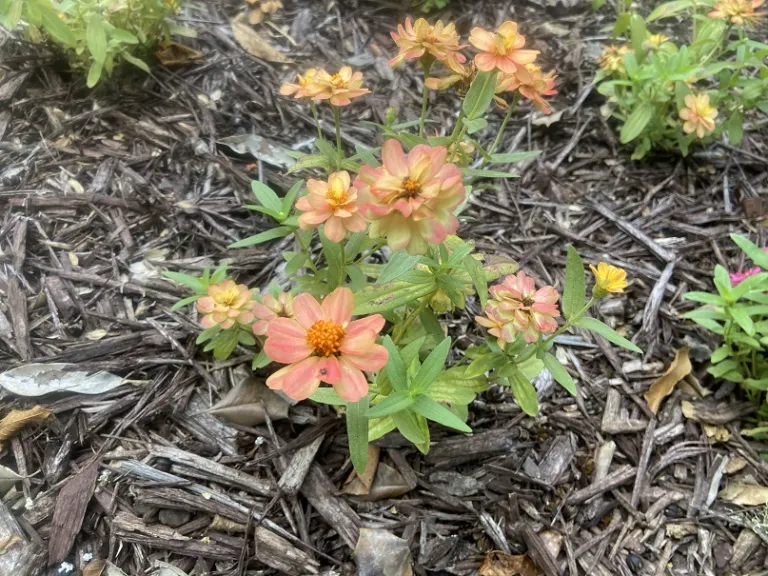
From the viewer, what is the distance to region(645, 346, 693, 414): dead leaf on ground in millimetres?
2793

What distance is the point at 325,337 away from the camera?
169 centimetres

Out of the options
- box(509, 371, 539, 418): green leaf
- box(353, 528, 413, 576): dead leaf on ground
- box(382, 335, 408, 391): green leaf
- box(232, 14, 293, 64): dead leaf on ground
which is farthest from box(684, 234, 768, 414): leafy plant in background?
box(232, 14, 293, 64): dead leaf on ground

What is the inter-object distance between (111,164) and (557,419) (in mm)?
2703

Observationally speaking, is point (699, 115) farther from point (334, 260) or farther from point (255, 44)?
point (255, 44)

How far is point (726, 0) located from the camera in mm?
3211

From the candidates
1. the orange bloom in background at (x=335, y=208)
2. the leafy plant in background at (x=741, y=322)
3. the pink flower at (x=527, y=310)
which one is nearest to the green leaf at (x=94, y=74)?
the orange bloom in background at (x=335, y=208)

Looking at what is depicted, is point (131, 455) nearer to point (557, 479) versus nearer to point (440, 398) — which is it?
point (440, 398)

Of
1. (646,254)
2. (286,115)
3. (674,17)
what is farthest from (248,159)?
(674,17)

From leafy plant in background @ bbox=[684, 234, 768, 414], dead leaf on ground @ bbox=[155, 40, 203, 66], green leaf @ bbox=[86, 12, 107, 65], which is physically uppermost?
green leaf @ bbox=[86, 12, 107, 65]

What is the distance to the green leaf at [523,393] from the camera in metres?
2.15

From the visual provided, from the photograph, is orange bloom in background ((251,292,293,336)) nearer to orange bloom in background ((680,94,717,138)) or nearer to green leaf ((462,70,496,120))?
green leaf ((462,70,496,120))

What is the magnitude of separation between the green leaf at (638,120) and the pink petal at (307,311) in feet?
8.30

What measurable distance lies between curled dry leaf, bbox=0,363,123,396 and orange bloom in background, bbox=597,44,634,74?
324 cm

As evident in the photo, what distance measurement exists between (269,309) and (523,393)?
0.99 m
